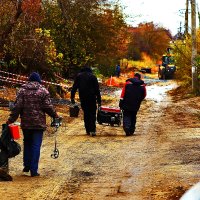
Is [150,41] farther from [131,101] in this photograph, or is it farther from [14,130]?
[14,130]

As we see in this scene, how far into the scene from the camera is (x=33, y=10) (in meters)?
34.2

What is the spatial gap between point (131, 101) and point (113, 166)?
5333 mm

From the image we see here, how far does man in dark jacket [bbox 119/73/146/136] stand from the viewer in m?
16.6

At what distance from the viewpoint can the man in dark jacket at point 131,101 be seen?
16594 mm

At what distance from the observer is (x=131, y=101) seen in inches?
654

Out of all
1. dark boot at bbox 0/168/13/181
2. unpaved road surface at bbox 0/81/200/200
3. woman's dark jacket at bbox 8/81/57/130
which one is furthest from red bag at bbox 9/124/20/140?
unpaved road surface at bbox 0/81/200/200

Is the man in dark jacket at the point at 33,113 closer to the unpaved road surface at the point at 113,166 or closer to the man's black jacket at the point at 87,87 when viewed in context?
the unpaved road surface at the point at 113,166

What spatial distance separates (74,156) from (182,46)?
92.4 ft

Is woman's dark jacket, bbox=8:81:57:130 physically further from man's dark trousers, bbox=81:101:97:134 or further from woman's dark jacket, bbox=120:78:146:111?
woman's dark jacket, bbox=120:78:146:111

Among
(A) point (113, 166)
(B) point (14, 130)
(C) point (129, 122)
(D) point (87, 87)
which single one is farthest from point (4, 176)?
(C) point (129, 122)

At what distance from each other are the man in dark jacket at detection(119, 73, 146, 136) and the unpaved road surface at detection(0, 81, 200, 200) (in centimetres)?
36

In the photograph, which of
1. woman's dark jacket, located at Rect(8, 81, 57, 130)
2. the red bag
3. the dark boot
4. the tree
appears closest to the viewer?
the dark boot

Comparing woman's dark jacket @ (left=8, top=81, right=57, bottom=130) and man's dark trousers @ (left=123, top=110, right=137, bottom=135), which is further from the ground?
woman's dark jacket @ (left=8, top=81, right=57, bottom=130)

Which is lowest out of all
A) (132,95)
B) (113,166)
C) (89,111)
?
(113,166)
